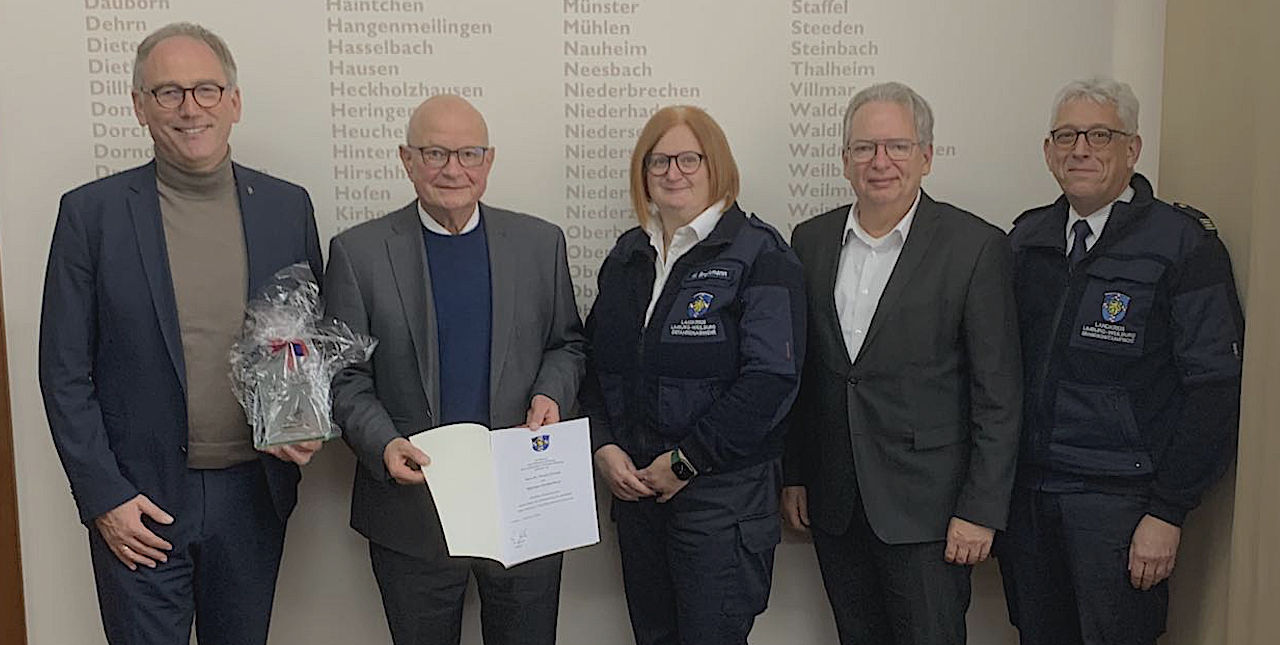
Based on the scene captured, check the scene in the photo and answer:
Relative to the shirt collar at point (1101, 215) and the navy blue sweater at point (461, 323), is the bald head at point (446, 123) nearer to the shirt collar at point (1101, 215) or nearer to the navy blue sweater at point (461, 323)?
the navy blue sweater at point (461, 323)

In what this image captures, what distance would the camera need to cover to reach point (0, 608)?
264cm

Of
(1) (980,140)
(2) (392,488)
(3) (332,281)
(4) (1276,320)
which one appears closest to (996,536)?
(4) (1276,320)

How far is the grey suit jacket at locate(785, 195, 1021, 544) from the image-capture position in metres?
2.22

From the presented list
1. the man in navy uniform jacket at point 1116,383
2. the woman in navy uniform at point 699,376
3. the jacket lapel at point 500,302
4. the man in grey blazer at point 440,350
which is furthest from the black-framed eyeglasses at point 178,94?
the man in navy uniform jacket at point 1116,383

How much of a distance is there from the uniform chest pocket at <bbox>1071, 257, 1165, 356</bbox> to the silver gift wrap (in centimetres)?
151

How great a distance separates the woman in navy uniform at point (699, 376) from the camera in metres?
2.20

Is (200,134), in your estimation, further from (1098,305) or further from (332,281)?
(1098,305)

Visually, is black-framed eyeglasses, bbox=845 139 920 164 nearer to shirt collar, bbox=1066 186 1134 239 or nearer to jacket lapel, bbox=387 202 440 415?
shirt collar, bbox=1066 186 1134 239

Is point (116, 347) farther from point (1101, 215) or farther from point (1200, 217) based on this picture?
point (1200, 217)

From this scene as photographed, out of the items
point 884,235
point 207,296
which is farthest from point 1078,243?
point 207,296

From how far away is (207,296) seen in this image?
218 cm

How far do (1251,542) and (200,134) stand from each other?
2285mm

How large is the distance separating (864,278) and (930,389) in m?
0.28

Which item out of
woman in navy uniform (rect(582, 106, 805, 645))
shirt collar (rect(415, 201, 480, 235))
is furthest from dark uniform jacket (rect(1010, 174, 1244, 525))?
shirt collar (rect(415, 201, 480, 235))
